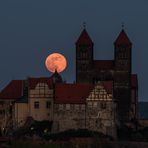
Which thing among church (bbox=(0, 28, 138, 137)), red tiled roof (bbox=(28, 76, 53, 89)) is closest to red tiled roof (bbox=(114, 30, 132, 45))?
church (bbox=(0, 28, 138, 137))

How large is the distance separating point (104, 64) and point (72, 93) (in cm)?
1115

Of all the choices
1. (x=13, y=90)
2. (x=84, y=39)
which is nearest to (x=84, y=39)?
(x=84, y=39)

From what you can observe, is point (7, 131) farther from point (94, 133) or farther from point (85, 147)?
point (85, 147)

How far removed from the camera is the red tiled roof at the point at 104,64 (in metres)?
158

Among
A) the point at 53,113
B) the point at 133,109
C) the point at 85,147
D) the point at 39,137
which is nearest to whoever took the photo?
the point at 85,147

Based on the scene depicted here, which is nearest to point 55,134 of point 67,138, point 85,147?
point 67,138

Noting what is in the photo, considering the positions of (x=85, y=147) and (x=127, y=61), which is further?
(x=127, y=61)

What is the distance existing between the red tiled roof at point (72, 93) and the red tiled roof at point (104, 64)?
27.1 feet

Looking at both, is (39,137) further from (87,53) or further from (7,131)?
(87,53)

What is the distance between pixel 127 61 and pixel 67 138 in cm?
2187

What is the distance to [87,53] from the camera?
6275 inches

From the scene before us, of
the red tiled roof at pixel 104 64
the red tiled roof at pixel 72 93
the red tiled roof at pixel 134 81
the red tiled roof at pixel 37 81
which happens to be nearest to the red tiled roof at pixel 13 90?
the red tiled roof at pixel 37 81

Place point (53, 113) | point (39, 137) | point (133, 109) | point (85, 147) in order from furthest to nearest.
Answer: point (133, 109) < point (53, 113) < point (39, 137) < point (85, 147)

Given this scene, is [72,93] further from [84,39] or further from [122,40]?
[122,40]
